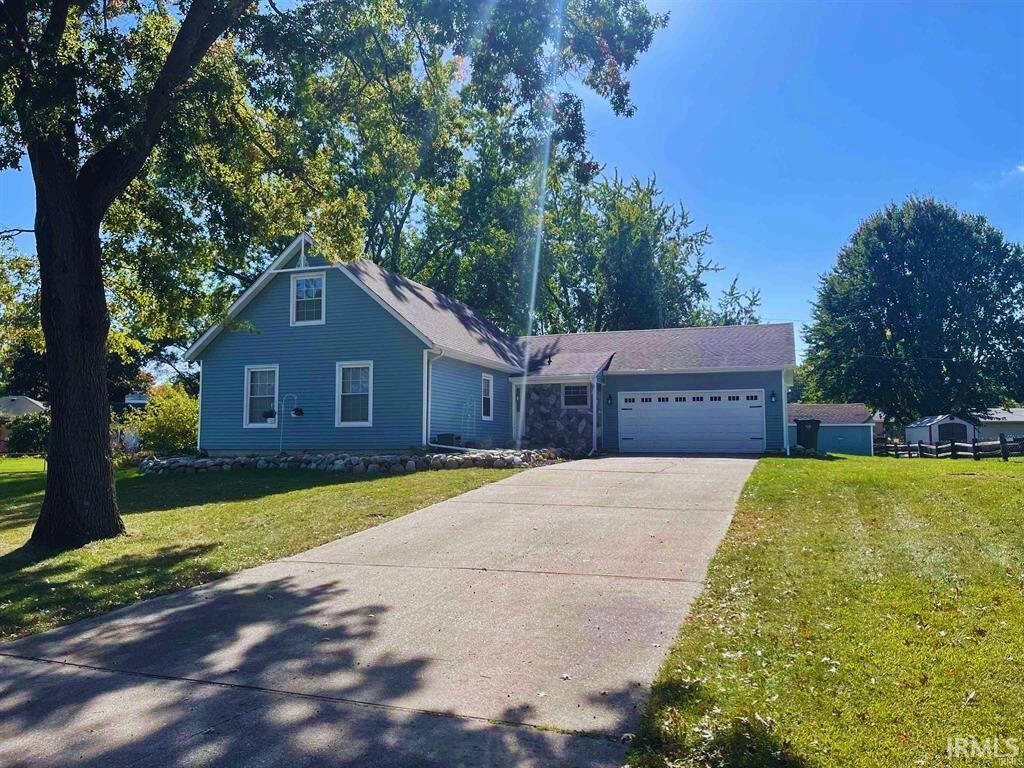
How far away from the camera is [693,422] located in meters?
21.5

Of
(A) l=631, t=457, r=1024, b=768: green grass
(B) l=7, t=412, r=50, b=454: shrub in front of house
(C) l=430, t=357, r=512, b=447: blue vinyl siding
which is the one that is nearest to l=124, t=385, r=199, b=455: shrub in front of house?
(C) l=430, t=357, r=512, b=447: blue vinyl siding

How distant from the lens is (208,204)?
12922 mm

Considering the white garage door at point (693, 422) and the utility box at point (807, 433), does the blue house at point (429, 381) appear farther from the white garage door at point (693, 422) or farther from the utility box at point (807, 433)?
the utility box at point (807, 433)

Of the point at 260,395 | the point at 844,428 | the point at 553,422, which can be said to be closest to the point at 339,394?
the point at 260,395

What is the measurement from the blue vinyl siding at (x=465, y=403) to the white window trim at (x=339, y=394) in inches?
63.9

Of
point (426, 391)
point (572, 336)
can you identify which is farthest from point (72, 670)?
point (572, 336)

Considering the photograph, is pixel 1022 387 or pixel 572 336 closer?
pixel 572 336

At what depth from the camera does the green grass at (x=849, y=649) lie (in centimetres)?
349

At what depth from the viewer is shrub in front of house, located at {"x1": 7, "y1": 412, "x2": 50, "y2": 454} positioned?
3394 centimetres

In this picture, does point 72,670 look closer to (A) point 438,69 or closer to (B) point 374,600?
(B) point 374,600

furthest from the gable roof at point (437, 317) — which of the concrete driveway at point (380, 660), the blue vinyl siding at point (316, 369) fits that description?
the concrete driveway at point (380, 660)

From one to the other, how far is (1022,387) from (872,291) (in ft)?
31.0

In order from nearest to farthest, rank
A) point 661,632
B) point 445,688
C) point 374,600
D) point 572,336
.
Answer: point 445,688 → point 661,632 → point 374,600 → point 572,336

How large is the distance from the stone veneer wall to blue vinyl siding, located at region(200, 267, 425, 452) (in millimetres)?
5218
